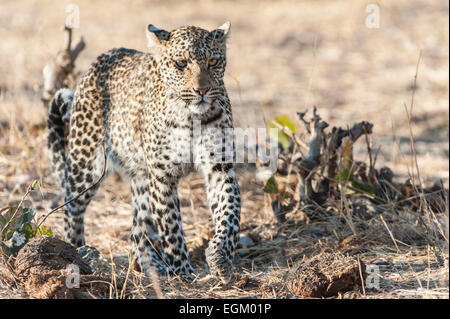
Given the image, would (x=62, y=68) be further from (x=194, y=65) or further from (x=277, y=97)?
(x=277, y=97)

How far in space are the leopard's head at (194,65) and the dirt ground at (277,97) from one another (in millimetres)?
1090

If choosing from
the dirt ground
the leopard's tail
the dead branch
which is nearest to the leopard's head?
the dirt ground

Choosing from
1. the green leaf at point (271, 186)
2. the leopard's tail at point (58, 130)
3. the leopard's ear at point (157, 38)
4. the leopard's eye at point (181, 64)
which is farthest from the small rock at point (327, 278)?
the leopard's tail at point (58, 130)

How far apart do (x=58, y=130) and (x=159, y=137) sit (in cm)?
185

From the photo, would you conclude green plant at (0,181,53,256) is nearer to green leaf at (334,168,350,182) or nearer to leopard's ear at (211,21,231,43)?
leopard's ear at (211,21,231,43)

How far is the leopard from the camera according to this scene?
18.2 ft

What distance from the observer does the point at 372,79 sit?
1293 cm

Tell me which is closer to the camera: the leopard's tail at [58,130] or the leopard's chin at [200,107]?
the leopard's chin at [200,107]

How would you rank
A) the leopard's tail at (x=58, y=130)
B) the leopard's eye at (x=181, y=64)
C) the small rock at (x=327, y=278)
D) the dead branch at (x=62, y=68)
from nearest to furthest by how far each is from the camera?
the small rock at (x=327, y=278)
the leopard's eye at (x=181, y=64)
the leopard's tail at (x=58, y=130)
the dead branch at (x=62, y=68)

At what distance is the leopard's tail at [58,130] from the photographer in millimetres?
7152

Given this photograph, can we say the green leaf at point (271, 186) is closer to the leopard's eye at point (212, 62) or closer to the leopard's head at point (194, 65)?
the leopard's head at point (194, 65)

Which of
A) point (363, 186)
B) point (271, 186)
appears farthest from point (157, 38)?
point (363, 186)
